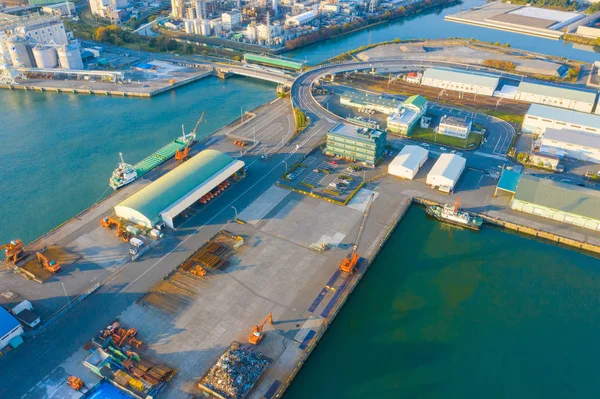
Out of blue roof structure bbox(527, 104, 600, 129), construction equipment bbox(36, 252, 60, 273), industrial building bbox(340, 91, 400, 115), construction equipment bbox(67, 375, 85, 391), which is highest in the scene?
blue roof structure bbox(527, 104, 600, 129)

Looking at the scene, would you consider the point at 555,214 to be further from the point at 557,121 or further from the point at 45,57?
the point at 45,57

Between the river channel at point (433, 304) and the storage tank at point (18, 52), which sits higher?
the storage tank at point (18, 52)

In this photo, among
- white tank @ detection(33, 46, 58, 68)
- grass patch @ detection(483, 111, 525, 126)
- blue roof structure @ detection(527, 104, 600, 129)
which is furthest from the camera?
white tank @ detection(33, 46, 58, 68)

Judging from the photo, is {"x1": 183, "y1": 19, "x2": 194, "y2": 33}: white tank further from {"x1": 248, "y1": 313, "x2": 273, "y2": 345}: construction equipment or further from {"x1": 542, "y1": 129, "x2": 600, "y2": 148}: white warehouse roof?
{"x1": 248, "y1": 313, "x2": 273, "y2": 345}: construction equipment

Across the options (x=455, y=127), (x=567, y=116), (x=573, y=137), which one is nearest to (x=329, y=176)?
(x=455, y=127)

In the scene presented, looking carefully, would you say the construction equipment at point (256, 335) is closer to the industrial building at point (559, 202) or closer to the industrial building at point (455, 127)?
the industrial building at point (559, 202)

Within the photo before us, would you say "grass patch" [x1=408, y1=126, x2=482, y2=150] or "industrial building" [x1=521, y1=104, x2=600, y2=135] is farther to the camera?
"industrial building" [x1=521, y1=104, x2=600, y2=135]

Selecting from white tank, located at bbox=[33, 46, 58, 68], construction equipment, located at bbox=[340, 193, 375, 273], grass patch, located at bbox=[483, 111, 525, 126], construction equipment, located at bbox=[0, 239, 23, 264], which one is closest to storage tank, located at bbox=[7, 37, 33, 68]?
white tank, located at bbox=[33, 46, 58, 68]

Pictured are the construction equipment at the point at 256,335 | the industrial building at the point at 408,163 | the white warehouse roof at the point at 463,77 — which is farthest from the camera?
the white warehouse roof at the point at 463,77

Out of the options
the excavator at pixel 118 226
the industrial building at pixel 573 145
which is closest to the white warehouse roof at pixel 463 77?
the industrial building at pixel 573 145
